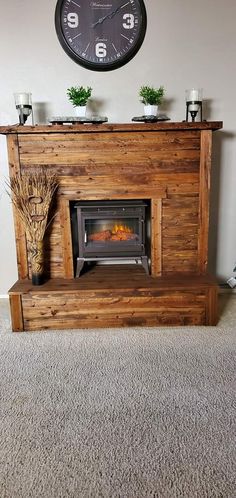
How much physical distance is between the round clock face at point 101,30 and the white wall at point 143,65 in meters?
0.06

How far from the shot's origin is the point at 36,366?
6.66 ft

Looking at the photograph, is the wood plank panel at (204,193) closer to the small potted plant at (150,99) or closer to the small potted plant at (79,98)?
the small potted plant at (150,99)

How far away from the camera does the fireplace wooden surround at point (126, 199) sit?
2422 mm

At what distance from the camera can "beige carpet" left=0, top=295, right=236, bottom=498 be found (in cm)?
→ 129

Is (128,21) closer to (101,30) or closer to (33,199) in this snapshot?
(101,30)

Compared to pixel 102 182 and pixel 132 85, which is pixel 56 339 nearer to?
pixel 102 182

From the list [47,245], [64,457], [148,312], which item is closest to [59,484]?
[64,457]

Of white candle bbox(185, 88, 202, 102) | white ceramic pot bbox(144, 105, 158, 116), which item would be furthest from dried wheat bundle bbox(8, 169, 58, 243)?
white candle bbox(185, 88, 202, 102)

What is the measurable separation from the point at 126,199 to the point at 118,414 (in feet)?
4.84

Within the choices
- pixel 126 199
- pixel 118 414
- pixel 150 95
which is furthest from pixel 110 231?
pixel 118 414

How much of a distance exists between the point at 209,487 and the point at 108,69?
107 inches

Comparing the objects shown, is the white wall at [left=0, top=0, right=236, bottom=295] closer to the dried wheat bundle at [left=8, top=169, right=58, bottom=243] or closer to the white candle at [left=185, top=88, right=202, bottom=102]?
the white candle at [left=185, top=88, right=202, bottom=102]

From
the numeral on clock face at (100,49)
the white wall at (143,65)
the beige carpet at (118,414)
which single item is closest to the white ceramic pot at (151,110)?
the white wall at (143,65)

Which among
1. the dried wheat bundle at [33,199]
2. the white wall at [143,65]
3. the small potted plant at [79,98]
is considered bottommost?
the dried wheat bundle at [33,199]
